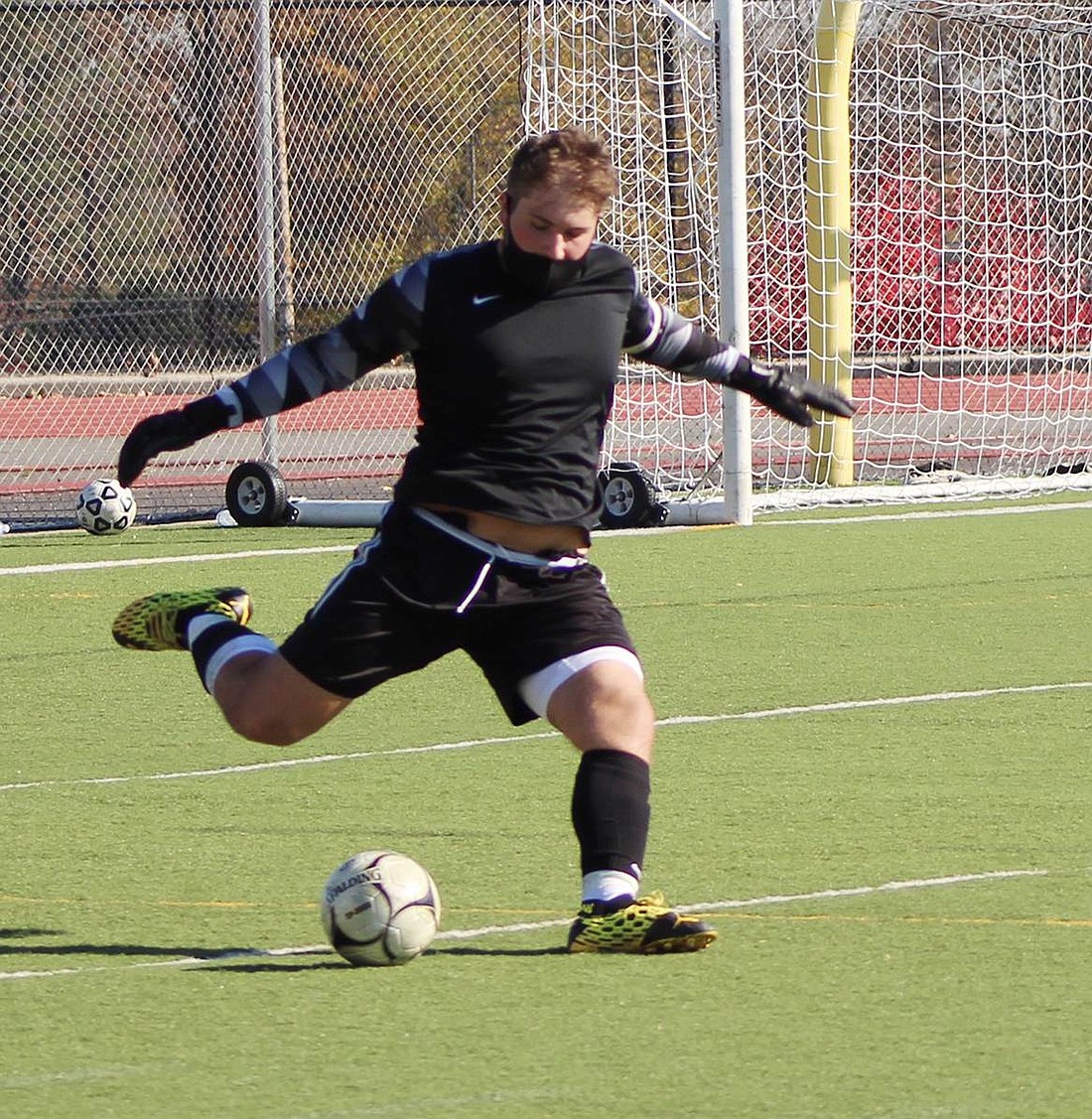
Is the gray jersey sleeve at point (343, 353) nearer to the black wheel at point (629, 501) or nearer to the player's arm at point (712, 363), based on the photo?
the player's arm at point (712, 363)

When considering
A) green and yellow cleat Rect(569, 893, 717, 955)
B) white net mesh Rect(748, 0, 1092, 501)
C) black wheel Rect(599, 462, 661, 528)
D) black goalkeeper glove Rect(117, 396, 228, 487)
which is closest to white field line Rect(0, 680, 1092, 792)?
black goalkeeper glove Rect(117, 396, 228, 487)

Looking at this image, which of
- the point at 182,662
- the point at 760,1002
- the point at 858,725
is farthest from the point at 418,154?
the point at 760,1002

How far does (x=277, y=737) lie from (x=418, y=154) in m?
14.2

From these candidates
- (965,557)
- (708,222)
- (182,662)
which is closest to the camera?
(182,662)

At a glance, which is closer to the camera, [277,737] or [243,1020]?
[243,1020]

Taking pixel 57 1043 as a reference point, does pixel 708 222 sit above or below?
above

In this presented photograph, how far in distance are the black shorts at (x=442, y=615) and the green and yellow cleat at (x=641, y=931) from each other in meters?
0.58

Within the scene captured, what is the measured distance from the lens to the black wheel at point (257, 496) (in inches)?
661

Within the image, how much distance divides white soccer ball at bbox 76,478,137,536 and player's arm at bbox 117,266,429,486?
10744 millimetres

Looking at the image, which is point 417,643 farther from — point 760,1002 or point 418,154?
point 418,154

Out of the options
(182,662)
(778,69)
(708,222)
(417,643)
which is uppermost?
(778,69)

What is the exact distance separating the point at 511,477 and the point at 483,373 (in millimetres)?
234

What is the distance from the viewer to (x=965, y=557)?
14086mm

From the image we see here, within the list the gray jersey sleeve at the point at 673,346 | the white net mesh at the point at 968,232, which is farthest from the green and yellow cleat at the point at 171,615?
the white net mesh at the point at 968,232
